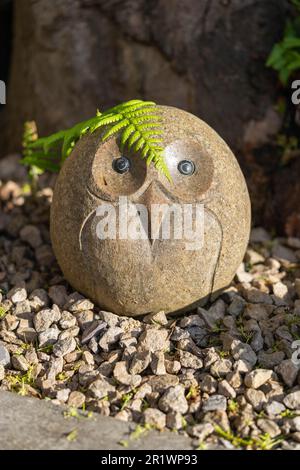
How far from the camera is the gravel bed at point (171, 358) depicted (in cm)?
373

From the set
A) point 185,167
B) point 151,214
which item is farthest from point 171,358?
point 185,167

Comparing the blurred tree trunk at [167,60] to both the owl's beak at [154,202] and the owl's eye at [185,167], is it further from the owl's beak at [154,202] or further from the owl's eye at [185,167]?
the owl's beak at [154,202]

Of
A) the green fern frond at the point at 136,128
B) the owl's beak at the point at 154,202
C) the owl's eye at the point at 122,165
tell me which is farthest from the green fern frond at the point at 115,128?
the owl's beak at the point at 154,202

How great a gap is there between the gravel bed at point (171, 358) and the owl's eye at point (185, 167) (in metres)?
0.84

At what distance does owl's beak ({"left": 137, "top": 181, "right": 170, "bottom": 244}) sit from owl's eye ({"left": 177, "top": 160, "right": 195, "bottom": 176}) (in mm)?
167

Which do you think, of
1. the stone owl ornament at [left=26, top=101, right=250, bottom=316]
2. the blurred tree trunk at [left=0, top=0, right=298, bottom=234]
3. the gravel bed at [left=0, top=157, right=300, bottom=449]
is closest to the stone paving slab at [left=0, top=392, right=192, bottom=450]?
the gravel bed at [left=0, top=157, right=300, bottom=449]

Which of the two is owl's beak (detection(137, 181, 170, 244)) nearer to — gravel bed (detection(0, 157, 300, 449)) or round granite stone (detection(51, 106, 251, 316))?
round granite stone (detection(51, 106, 251, 316))

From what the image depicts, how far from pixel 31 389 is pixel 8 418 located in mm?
330

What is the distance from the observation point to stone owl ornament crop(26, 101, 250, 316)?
417cm

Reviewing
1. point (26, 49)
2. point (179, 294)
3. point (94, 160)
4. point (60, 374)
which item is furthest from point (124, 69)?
point (60, 374)

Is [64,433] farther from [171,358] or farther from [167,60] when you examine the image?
[167,60]

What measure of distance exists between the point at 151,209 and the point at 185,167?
311mm

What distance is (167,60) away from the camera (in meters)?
5.72
